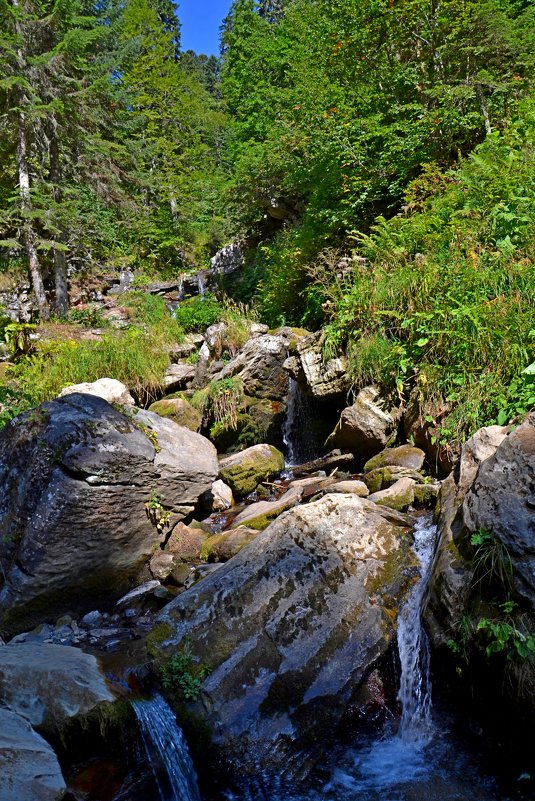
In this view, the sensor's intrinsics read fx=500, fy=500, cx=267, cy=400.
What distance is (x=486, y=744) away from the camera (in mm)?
3234

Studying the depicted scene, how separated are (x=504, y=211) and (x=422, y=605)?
540cm

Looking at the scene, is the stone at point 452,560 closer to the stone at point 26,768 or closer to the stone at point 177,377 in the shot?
the stone at point 26,768

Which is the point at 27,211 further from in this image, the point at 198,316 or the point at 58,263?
the point at 198,316

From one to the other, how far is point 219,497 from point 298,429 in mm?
2306

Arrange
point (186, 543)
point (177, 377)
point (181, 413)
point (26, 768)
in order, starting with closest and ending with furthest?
point (26, 768) < point (186, 543) < point (181, 413) < point (177, 377)

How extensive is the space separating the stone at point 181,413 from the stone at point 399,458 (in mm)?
3934

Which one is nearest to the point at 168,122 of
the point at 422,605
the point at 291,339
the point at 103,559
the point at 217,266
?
the point at 217,266

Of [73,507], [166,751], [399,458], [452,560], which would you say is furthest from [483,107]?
[166,751]

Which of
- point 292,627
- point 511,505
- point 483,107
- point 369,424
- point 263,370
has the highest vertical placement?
point 483,107

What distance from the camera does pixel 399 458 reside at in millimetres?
6523

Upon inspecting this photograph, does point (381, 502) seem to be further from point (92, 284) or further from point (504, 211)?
point (92, 284)

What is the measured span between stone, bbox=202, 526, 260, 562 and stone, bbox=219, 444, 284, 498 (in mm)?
1729

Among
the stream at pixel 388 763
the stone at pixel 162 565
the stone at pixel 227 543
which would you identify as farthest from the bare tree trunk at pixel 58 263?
the stream at pixel 388 763

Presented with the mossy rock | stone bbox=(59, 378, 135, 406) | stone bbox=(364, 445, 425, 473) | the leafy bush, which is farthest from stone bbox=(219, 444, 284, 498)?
the leafy bush
